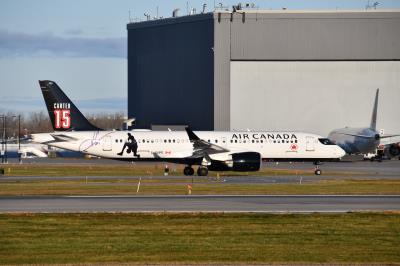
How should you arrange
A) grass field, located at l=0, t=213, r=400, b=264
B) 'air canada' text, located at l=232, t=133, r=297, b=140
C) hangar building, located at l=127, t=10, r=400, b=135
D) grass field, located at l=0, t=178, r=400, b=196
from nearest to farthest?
grass field, located at l=0, t=213, r=400, b=264 → grass field, located at l=0, t=178, r=400, b=196 → 'air canada' text, located at l=232, t=133, r=297, b=140 → hangar building, located at l=127, t=10, r=400, b=135

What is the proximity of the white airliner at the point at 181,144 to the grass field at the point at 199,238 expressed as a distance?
30066 mm

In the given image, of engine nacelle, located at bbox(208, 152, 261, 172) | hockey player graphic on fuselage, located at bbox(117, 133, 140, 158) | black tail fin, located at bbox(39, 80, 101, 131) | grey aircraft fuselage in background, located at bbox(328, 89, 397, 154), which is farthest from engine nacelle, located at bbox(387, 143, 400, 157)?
hockey player graphic on fuselage, located at bbox(117, 133, 140, 158)

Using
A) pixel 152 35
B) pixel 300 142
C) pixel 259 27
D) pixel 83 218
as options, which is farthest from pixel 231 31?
pixel 83 218

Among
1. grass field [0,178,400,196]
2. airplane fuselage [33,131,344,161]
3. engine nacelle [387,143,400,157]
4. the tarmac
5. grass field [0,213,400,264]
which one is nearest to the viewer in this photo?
grass field [0,213,400,264]

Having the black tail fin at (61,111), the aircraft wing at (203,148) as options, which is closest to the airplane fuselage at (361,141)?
the aircraft wing at (203,148)

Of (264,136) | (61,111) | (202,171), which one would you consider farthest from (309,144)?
(61,111)

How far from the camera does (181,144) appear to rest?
64688 mm

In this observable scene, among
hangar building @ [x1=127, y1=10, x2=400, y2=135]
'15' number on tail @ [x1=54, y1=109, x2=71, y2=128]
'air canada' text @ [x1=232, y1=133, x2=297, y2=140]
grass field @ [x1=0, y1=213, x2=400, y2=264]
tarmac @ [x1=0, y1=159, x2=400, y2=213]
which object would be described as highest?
hangar building @ [x1=127, y1=10, x2=400, y2=135]

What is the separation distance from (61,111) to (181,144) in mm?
9261

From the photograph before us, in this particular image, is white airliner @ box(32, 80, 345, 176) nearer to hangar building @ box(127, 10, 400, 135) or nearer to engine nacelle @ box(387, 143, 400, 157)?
engine nacelle @ box(387, 143, 400, 157)

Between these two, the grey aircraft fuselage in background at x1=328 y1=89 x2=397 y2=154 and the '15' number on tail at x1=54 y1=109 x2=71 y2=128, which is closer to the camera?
the '15' number on tail at x1=54 y1=109 x2=71 y2=128

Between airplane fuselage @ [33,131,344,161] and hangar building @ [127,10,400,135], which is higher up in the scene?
hangar building @ [127,10,400,135]

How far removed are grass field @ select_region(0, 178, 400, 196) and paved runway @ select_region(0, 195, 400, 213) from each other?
3.32 m

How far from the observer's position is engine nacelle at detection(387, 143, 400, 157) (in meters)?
104
